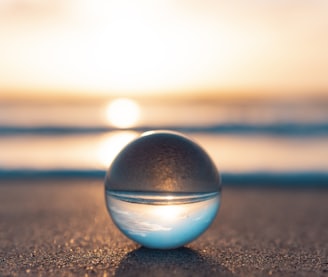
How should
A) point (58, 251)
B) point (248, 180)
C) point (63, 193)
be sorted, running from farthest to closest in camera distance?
point (248, 180) → point (63, 193) → point (58, 251)

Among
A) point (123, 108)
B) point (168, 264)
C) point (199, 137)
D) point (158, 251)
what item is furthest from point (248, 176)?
point (123, 108)

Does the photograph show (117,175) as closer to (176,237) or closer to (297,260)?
(176,237)

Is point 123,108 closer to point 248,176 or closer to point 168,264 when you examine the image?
point 248,176

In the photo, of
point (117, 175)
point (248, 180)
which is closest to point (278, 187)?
point (248, 180)

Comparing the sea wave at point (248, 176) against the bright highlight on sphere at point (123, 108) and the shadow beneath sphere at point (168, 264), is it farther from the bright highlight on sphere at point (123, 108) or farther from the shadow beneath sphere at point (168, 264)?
the bright highlight on sphere at point (123, 108)

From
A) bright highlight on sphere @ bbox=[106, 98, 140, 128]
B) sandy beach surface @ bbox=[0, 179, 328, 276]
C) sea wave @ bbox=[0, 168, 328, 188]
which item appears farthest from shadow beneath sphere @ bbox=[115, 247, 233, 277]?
bright highlight on sphere @ bbox=[106, 98, 140, 128]

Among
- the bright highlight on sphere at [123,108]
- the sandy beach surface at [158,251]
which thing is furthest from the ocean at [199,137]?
the sandy beach surface at [158,251]

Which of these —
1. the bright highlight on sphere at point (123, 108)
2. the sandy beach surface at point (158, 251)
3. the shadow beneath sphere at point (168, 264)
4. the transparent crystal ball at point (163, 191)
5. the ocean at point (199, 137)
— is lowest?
the bright highlight on sphere at point (123, 108)
